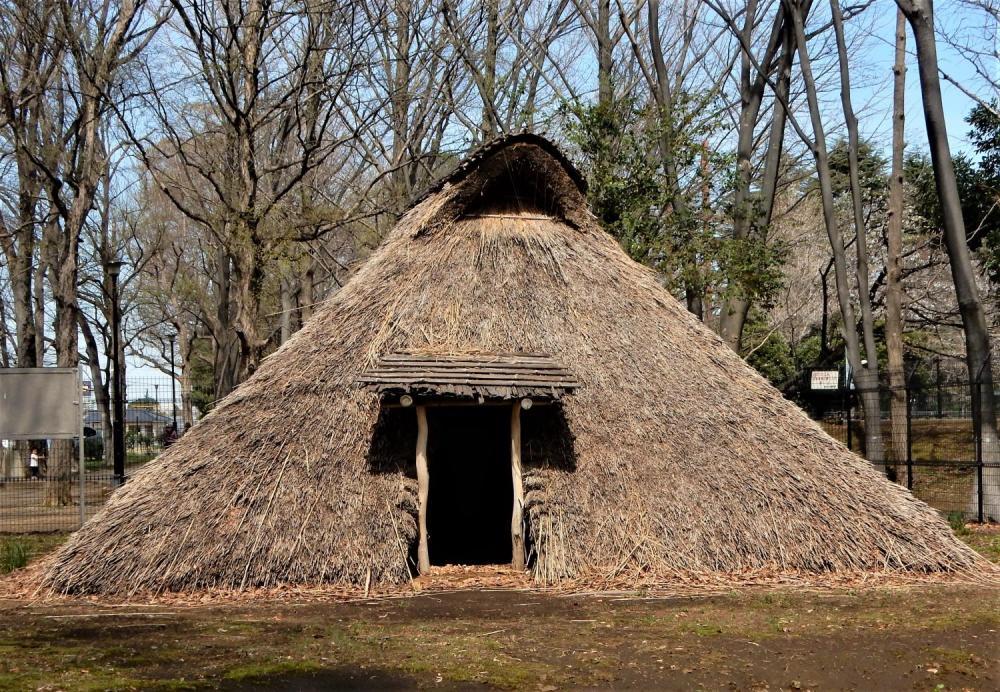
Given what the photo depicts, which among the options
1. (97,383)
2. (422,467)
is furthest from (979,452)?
(97,383)

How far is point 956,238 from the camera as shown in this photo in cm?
1516

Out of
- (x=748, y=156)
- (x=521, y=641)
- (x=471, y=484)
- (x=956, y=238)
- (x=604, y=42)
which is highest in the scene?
(x=604, y=42)

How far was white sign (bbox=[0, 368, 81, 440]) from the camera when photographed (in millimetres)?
14375

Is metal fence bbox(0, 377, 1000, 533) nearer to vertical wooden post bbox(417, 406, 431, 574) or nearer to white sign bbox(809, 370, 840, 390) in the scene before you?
white sign bbox(809, 370, 840, 390)

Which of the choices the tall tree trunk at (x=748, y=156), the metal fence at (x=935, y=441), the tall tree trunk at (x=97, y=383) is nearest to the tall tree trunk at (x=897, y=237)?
the metal fence at (x=935, y=441)

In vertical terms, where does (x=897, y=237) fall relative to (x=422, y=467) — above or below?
above

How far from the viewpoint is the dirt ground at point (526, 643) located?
7.02 metres

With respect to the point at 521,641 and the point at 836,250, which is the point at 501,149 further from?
the point at 836,250

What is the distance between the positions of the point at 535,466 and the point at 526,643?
336cm

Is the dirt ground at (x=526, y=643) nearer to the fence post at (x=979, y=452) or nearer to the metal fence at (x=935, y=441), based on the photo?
the fence post at (x=979, y=452)

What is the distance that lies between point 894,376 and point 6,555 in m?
14.5

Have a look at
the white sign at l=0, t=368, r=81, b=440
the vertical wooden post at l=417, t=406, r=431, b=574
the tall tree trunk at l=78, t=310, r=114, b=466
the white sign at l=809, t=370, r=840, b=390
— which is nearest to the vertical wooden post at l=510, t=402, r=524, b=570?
the vertical wooden post at l=417, t=406, r=431, b=574

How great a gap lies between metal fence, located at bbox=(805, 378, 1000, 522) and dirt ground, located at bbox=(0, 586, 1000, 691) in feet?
19.2

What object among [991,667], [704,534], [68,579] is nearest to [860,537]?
[704,534]
